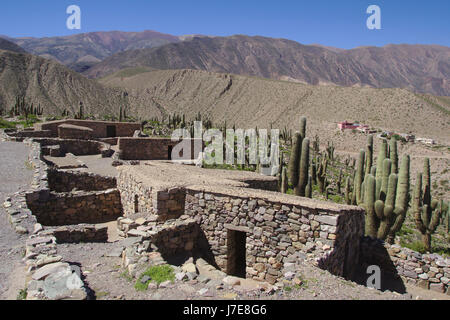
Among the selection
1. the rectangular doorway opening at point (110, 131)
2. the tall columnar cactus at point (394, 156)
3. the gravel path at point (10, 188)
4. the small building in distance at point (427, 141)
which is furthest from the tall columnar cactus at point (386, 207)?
the small building in distance at point (427, 141)

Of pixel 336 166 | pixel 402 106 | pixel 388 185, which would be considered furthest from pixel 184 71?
pixel 388 185

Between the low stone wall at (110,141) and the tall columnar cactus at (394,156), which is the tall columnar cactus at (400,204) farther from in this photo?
the low stone wall at (110,141)

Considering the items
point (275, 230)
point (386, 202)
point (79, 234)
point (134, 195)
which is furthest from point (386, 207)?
point (79, 234)

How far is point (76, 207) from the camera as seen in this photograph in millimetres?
10555

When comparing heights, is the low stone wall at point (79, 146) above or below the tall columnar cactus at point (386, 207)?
above

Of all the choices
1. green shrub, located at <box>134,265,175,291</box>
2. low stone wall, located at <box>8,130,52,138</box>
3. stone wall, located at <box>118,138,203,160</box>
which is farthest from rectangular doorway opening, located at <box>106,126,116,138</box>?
green shrub, located at <box>134,265,175,291</box>

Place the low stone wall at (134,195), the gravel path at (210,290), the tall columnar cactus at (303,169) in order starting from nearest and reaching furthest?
1. the gravel path at (210,290)
2. the low stone wall at (134,195)
3. the tall columnar cactus at (303,169)

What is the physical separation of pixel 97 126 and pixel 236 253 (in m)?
22.1

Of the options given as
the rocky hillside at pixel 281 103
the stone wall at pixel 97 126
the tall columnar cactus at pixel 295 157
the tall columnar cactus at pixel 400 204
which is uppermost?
the rocky hillside at pixel 281 103

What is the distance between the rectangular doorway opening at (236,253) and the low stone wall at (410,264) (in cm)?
306

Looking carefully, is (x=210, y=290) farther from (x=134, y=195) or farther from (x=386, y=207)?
(x=386, y=207)

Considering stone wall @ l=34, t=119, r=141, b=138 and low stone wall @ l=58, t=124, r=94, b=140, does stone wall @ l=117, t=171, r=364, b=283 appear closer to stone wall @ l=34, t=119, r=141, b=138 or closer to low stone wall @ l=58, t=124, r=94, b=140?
low stone wall @ l=58, t=124, r=94, b=140

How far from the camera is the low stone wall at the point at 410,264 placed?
8211 millimetres
